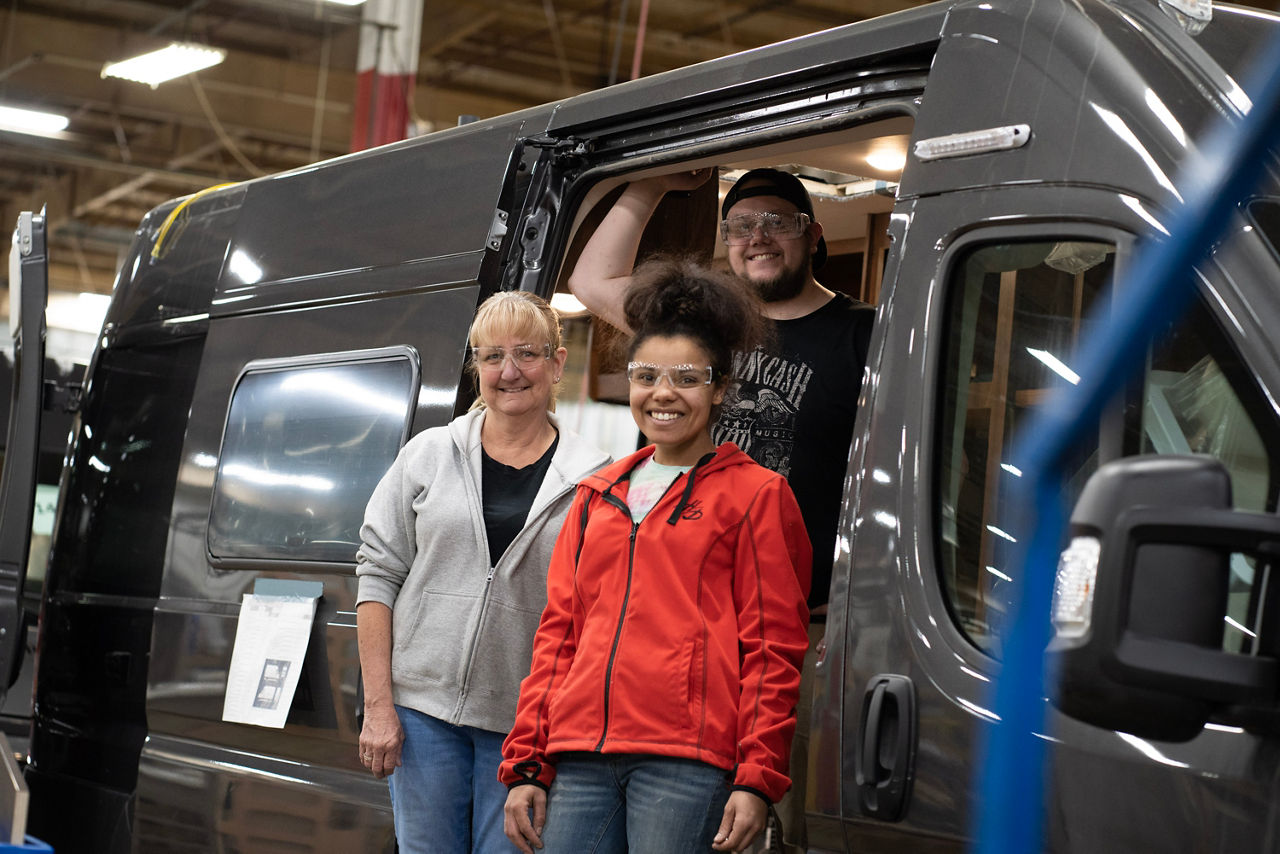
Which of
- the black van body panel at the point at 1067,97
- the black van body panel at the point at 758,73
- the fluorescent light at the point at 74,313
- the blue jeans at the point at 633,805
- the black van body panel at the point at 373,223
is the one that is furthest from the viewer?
the fluorescent light at the point at 74,313

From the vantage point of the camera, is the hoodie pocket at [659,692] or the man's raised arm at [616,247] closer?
the hoodie pocket at [659,692]

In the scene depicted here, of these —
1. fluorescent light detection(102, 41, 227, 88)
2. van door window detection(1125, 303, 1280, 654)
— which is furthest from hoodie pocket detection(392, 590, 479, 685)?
fluorescent light detection(102, 41, 227, 88)

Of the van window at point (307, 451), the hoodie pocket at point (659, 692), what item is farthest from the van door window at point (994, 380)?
the van window at point (307, 451)

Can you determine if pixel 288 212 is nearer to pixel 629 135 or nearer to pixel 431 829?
Answer: pixel 629 135

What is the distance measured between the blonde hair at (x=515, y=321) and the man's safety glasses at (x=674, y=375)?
0.44m


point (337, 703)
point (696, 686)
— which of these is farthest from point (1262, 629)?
point (337, 703)

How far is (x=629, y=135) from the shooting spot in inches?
135

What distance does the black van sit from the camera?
2162 mm

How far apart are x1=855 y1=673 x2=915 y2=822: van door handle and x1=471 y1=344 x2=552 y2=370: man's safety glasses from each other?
113cm

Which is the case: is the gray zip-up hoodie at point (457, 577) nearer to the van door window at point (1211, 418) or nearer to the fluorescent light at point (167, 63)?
the van door window at point (1211, 418)

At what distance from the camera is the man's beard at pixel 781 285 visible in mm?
3469

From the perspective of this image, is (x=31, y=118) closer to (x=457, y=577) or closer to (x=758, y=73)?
(x=457, y=577)

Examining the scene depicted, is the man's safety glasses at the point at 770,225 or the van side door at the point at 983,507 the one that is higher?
the man's safety glasses at the point at 770,225

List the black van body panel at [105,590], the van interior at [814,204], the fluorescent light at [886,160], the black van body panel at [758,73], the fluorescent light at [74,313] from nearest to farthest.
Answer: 1. the black van body panel at [758,73]
2. the van interior at [814,204]
3. the fluorescent light at [886,160]
4. the black van body panel at [105,590]
5. the fluorescent light at [74,313]
